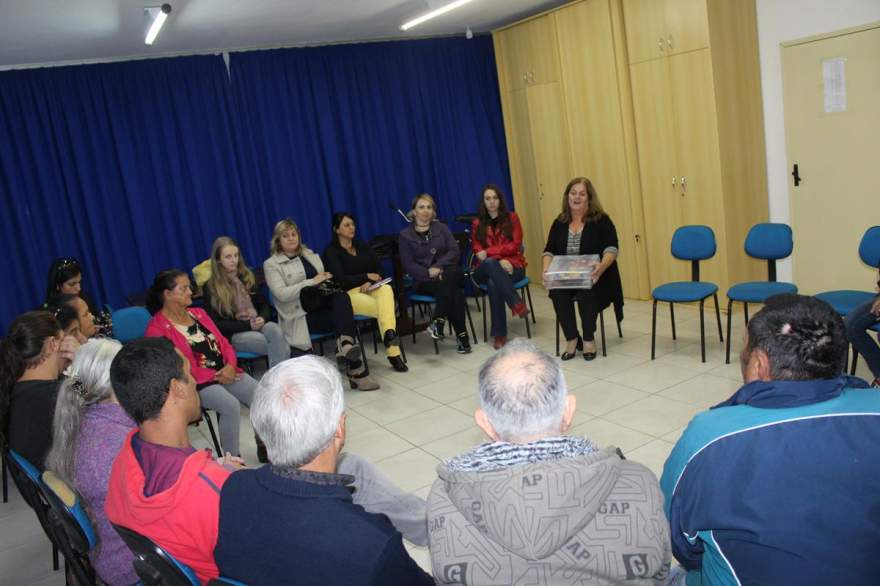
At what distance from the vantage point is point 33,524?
4000 mm

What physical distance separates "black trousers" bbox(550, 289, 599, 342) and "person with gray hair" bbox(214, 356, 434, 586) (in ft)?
12.3

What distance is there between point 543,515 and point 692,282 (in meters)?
4.18

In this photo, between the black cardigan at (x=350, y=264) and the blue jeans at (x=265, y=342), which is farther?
the black cardigan at (x=350, y=264)

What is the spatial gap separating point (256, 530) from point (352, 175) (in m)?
5.83

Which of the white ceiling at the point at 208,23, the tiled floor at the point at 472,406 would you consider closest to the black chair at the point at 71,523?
the tiled floor at the point at 472,406

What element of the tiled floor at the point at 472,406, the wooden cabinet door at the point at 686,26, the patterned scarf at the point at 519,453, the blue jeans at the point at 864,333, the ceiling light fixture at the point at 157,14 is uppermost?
the ceiling light fixture at the point at 157,14

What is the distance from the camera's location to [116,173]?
20.3ft

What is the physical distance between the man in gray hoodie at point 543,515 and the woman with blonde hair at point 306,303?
393 centimetres

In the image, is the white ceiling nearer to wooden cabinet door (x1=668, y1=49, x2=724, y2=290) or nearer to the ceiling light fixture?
the ceiling light fixture

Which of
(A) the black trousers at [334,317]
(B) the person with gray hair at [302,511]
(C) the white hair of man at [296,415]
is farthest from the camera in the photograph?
(A) the black trousers at [334,317]

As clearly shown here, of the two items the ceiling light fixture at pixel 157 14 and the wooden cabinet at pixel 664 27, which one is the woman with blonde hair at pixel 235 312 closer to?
the ceiling light fixture at pixel 157 14

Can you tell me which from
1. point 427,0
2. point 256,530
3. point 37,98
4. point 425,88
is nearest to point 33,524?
point 256,530

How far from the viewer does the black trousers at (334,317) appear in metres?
5.47

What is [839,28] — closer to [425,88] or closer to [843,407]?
[425,88]
